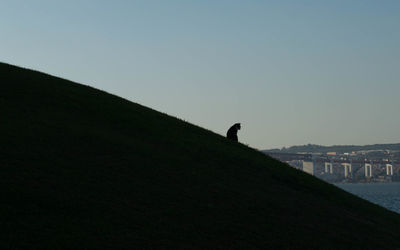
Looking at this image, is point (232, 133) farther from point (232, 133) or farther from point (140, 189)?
point (140, 189)

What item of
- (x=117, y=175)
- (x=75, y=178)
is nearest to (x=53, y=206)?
(x=75, y=178)

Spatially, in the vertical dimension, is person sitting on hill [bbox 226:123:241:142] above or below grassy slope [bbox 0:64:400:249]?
above

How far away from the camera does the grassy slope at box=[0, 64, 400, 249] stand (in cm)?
1883

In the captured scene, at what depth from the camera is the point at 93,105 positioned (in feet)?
113

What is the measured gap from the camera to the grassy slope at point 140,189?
1883 centimetres

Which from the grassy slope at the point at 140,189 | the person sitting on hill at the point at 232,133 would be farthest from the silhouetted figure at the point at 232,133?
the grassy slope at the point at 140,189

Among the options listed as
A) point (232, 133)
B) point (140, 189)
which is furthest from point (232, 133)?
point (140, 189)

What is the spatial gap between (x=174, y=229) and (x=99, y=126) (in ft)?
37.9

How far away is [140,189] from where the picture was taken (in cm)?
2262

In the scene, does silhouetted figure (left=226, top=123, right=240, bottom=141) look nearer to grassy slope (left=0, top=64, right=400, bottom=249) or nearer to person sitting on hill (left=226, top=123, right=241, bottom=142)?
person sitting on hill (left=226, top=123, right=241, bottom=142)

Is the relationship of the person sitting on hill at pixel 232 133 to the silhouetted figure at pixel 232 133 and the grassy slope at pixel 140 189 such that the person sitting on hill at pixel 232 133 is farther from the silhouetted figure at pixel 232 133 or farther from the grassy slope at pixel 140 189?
the grassy slope at pixel 140 189

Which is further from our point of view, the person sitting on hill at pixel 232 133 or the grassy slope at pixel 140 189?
the person sitting on hill at pixel 232 133

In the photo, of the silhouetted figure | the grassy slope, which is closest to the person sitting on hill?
the silhouetted figure

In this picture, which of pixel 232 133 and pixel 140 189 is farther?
pixel 232 133
